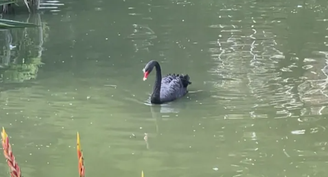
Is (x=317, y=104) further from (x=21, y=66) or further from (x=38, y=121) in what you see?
(x=21, y=66)

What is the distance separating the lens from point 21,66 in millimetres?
8891

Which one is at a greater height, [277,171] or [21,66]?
[277,171]

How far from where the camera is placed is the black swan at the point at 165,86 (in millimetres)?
6695

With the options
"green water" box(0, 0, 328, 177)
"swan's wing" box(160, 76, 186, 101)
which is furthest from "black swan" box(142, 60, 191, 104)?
"green water" box(0, 0, 328, 177)

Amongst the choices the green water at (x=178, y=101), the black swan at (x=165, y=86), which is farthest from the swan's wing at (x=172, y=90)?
the green water at (x=178, y=101)

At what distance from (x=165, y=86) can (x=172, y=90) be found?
0.45ft

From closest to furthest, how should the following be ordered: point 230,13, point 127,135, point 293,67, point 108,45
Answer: point 127,135
point 293,67
point 108,45
point 230,13

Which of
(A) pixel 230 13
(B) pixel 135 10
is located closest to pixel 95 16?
(B) pixel 135 10

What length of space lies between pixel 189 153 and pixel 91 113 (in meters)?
1.68

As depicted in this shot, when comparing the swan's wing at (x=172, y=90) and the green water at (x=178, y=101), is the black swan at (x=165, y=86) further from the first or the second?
the green water at (x=178, y=101)

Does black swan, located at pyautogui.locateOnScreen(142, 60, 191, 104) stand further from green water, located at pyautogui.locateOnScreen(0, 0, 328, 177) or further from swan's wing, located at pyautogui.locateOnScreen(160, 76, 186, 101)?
green water, located at pyautogui.locateOnScreen(0, 0, 328, 177)

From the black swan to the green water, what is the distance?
12cm

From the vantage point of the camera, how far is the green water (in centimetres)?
495

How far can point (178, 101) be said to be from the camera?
6953 millimetres
